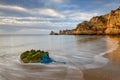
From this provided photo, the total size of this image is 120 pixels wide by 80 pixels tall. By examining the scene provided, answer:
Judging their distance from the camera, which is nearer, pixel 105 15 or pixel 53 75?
pixel 53 75

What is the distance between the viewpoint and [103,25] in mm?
120938

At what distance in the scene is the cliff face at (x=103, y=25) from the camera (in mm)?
102875

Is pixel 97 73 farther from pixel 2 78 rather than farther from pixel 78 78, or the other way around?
pixel 2 78

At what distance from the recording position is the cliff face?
10288 centimetres

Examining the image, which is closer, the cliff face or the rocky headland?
the cliff face

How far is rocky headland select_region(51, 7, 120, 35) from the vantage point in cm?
10300

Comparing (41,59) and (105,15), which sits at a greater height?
(105,15)

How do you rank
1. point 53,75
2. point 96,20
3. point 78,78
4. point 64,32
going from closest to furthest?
point 78,78, point 53,75, point 96,20, point 64,32

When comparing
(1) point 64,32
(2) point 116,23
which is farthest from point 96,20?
(1) point 64,32

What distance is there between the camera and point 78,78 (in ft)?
36.4

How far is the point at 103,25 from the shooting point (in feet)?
397

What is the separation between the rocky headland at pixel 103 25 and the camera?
103000mm

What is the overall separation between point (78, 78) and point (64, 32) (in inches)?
6895

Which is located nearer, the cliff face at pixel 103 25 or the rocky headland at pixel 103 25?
the cliff face at pixel 103 25
